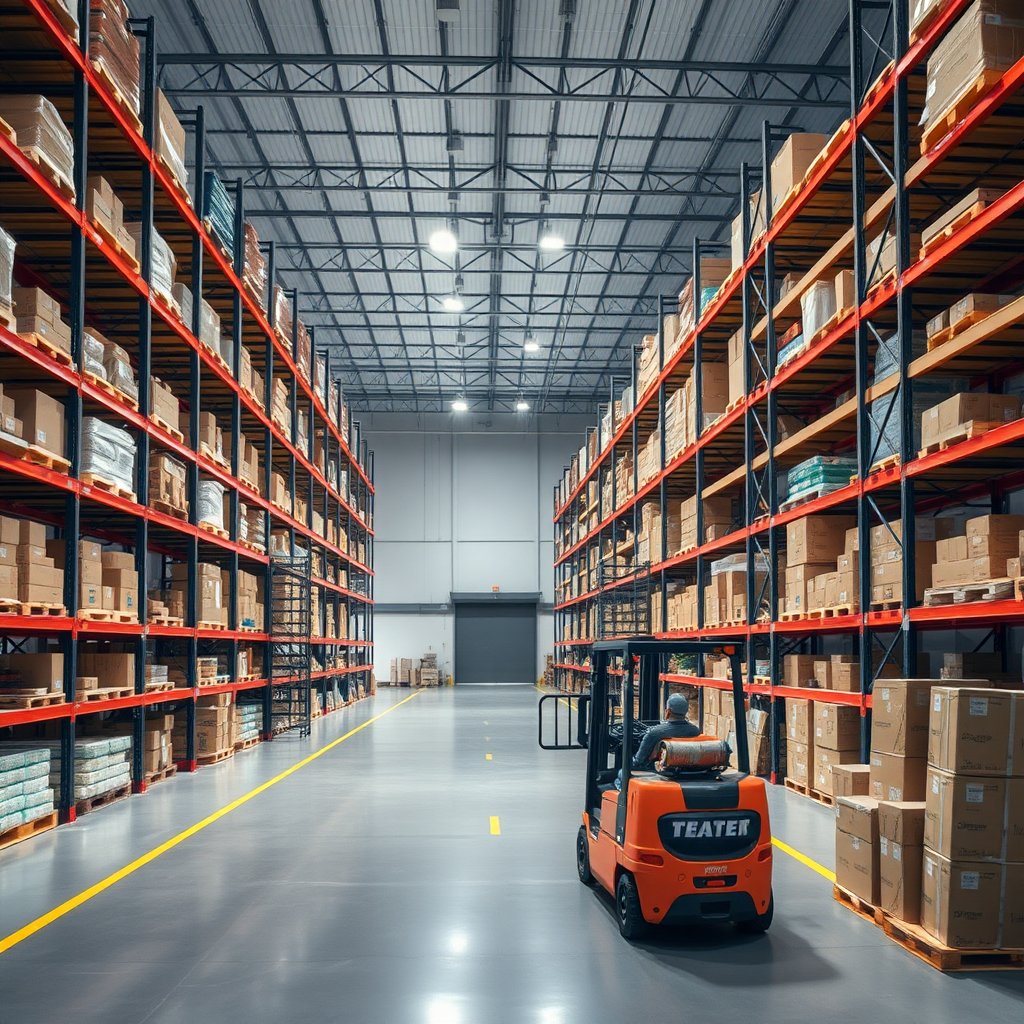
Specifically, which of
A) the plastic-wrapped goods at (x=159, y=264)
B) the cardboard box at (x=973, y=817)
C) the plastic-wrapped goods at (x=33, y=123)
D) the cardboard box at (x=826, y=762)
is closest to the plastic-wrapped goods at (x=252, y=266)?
the plastic-wrapped goods at (x=159, y=264)

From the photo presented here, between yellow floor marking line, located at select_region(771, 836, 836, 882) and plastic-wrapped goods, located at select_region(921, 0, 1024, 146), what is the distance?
6.16 m

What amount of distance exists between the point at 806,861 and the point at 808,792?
3.28 meters

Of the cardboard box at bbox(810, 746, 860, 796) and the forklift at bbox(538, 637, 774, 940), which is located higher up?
the forklift at bbox(538, 637, 774, 940)

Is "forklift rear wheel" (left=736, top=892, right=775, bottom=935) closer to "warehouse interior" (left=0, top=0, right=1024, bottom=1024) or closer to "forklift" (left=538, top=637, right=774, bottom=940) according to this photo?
"forklift" (left=538, top=637, right=774, bottom=940)

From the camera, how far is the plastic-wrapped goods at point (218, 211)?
1420 centimetres

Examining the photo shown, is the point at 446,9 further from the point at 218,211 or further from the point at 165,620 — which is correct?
the point at 165,620

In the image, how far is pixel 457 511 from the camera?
42219 mm

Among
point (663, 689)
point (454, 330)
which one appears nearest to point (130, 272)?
point (663, 689)

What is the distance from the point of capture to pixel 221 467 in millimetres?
14914

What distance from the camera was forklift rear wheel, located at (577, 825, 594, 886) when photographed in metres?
7.29

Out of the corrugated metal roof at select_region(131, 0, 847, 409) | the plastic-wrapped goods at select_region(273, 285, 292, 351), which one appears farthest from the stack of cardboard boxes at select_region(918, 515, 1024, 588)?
the plastic-wrapped goods at select_region(273, 285, 292, 351)

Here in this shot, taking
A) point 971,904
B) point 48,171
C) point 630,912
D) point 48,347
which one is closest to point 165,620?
point 48,347

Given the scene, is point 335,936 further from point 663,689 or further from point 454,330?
point 454,330

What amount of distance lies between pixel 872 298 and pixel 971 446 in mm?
2494
